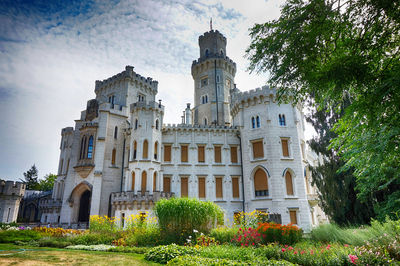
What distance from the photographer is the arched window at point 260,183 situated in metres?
25.7

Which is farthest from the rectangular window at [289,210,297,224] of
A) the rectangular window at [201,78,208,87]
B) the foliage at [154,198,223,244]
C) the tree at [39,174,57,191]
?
the tree at [39,174,57,191]

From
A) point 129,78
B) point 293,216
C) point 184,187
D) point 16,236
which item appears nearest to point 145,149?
point 184,187

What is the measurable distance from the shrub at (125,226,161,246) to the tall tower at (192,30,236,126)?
20.7 metres

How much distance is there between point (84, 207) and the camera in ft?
93.4

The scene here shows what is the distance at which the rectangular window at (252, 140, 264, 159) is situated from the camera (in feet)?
88.0

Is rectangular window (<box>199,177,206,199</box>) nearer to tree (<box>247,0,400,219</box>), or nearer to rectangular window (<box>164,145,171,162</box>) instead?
rectangular window (<box>164,145,171,162</box>)

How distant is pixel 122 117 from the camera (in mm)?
30016

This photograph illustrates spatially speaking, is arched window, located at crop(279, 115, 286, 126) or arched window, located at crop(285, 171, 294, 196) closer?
arched window, located at crop(285, 171, 294, 196)

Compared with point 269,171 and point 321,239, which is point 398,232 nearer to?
point 321,239

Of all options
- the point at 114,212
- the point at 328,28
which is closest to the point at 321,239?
the point at 328,28

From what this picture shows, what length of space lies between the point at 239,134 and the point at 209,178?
641 cm

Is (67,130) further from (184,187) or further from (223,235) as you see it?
(223,235)

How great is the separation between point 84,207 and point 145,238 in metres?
17.6

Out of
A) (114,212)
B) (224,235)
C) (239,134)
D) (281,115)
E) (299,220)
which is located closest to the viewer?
(224,235)
